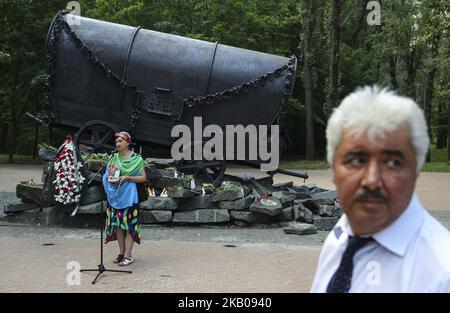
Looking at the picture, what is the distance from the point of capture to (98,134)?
11.4 metres

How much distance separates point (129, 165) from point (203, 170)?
4.52 meters

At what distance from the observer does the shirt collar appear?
157 centimetres

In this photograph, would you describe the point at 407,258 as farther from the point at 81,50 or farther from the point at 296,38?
the point at 296,38

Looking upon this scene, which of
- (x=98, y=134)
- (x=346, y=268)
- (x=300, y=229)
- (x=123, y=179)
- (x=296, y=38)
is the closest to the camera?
(x=346, y=268)

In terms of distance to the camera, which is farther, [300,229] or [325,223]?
[325,223]

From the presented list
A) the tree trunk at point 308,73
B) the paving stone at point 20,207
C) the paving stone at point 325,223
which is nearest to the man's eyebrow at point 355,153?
the paving stone at point 325,223

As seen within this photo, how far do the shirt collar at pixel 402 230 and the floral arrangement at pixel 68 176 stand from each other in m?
8.90

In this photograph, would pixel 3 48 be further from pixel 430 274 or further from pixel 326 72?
pixel 430 274

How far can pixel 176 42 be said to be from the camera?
448 inches

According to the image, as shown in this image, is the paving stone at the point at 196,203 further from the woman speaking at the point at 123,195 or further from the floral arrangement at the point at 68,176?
the woman speaking at the point at 123,195

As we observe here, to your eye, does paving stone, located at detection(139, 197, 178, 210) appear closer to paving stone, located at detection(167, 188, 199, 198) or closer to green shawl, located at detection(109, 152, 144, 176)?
paving stone, located at detection(167, 188, 199, 198)

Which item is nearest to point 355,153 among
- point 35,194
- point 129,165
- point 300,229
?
point 129,165

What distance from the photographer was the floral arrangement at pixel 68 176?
987 cm

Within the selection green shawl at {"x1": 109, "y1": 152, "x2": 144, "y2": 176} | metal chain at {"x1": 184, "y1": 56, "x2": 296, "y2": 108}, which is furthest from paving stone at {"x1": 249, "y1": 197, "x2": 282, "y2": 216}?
green shawl at {"x1": 109, "y1": 152, "x2": 144, "y2": 176}
